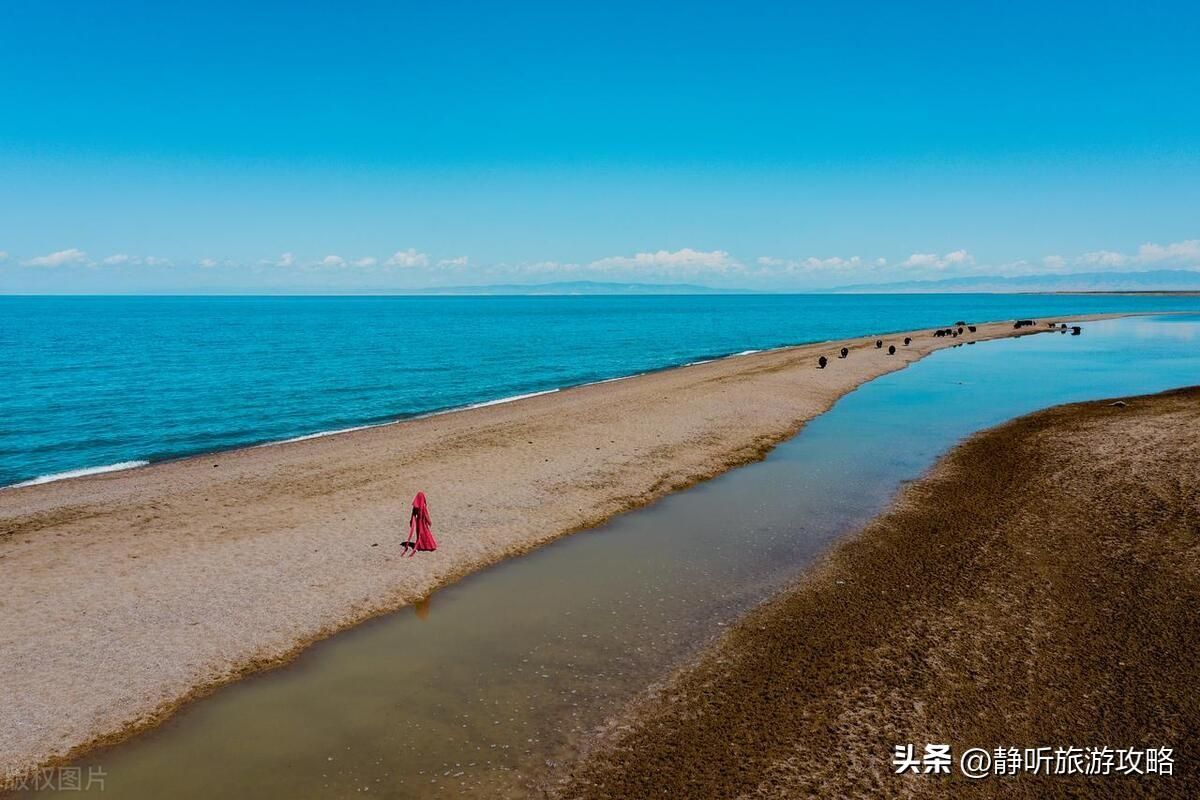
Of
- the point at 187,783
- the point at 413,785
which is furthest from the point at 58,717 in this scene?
the point at 413,785

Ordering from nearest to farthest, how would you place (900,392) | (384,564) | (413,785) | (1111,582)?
(413,785) < (1111,582) < (384,564) < (900,392)

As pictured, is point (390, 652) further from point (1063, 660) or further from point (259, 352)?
point (259, 352)

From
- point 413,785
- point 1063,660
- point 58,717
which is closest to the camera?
point 413,785

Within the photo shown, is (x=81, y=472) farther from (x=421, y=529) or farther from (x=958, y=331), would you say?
(x=958, y=331)

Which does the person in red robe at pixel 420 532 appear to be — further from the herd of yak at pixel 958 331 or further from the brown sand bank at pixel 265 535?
the herd of yak at pixel 958 331

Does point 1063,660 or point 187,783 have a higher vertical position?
point 1063,660

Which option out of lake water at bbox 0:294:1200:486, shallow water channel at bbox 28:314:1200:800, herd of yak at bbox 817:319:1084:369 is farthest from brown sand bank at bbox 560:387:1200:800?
herd of yak at bbox 817:319:1084:369
